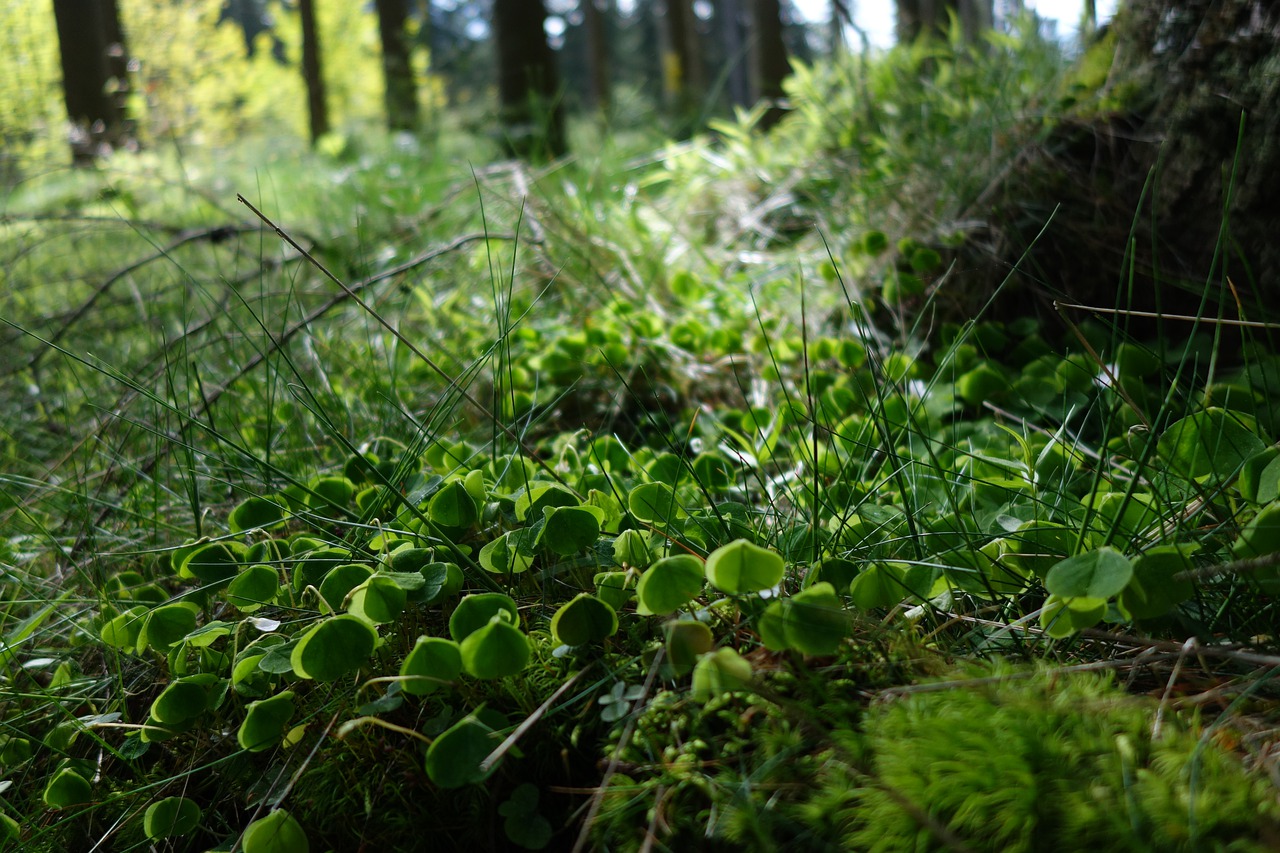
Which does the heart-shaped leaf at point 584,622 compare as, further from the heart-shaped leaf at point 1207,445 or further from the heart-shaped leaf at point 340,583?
the heart-shaped leaf at point 1207,445

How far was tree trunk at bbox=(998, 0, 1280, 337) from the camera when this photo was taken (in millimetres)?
1692

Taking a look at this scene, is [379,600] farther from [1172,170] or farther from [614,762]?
[1172,170]

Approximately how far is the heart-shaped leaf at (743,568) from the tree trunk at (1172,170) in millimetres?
1231

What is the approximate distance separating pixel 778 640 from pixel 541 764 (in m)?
0.29

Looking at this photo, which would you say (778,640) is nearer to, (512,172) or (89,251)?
(512,172)

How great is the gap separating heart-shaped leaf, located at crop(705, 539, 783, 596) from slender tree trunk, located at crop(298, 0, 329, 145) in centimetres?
1217

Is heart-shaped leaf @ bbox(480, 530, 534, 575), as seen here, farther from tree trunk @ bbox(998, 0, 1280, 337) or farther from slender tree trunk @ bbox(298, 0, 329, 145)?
slender tree trunk @ bbox(298, 0, 329, 145)

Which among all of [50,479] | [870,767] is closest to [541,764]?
[870,767]

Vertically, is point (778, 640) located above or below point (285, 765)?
above

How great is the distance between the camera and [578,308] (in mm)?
2229

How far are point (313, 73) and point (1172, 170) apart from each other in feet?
41.8

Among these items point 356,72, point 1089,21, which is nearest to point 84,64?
point 1089,21

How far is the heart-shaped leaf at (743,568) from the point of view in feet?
2.48

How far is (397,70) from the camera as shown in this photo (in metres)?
7.65
